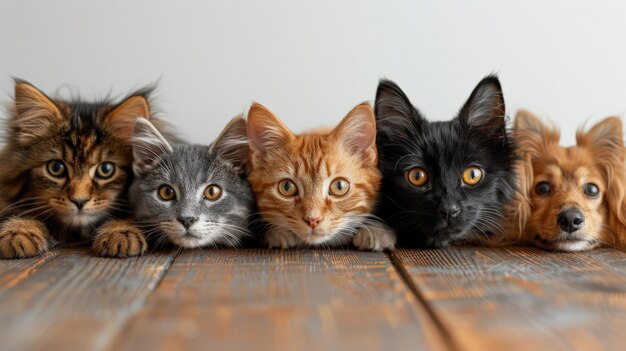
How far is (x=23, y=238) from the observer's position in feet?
5.68

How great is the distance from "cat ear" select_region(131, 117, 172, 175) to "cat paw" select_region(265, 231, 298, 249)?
0.51 m

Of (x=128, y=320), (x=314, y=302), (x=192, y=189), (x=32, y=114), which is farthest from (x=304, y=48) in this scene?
(x=128, y=320)

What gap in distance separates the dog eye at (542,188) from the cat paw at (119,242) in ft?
4.77

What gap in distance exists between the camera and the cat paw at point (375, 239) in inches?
71.8

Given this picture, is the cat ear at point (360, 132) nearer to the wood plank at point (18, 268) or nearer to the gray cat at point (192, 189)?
the gray cat at point (192, 189)

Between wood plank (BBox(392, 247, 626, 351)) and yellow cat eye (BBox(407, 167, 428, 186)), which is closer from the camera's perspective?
wood plank (BBox(392, 247, 626, 351))

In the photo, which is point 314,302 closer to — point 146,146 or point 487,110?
point 146,146

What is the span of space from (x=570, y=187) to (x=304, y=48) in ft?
4.36

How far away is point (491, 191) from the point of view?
1.92m

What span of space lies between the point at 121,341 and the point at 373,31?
1921 millimetres

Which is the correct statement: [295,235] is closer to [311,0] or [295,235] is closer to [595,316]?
[595,316]

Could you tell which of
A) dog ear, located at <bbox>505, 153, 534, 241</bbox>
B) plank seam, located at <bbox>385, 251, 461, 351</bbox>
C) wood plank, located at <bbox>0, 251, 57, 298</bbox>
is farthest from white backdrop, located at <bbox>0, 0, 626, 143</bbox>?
plank seam, located at <bbox>385, 251, 461, 351</bbox>

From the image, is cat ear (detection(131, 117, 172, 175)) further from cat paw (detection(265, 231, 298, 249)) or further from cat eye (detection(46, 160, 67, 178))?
cat paw (detection(265, 231, 298, 249))

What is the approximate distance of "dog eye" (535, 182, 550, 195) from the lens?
201 centimetres
